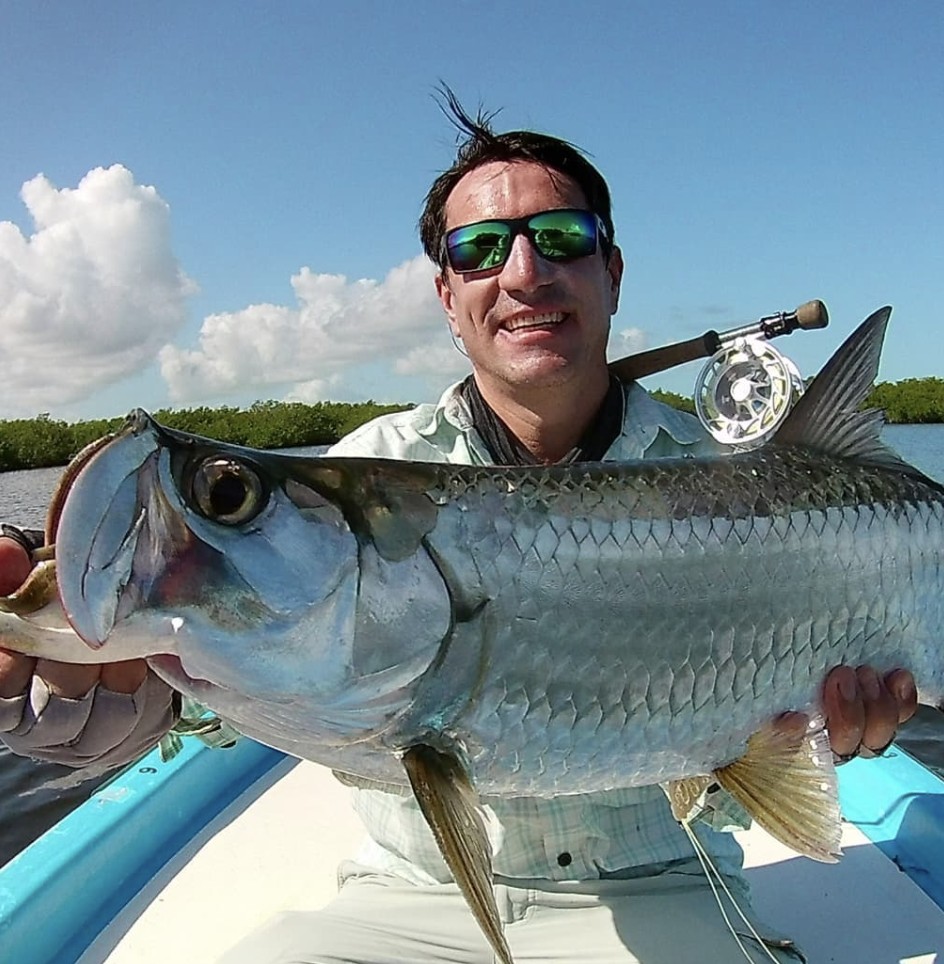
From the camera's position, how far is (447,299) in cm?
378

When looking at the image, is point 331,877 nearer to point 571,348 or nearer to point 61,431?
point 571,348

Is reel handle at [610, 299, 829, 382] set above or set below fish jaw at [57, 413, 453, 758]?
above

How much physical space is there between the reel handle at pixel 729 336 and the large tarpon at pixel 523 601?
5.35ft

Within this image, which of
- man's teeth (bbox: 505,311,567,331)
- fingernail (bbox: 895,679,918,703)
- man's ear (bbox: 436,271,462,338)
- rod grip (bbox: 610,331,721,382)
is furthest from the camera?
rod grip (bbox: 610,331,721,382)

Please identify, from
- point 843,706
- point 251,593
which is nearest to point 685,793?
point 843,706

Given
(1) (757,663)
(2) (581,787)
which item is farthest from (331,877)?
(1) (757,663)

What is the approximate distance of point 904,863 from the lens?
12.0ft

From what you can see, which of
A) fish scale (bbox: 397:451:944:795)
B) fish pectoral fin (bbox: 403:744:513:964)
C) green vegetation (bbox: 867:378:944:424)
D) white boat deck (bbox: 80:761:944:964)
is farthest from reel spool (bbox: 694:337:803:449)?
green vegetation (bbox: 867:378:944:424)

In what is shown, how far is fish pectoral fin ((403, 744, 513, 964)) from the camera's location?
169 centimetres

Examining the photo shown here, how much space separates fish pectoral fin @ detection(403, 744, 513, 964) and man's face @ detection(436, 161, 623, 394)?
170 centimetres

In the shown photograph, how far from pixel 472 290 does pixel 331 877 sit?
2.32 metres

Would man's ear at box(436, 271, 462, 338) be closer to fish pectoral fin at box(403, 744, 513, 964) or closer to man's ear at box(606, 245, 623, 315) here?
man's ear at box(606, 245, 623, 315)

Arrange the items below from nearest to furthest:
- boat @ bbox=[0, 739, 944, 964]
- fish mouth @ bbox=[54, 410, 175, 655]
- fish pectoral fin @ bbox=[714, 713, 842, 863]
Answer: fish mouth @ bbox=[54, 410, 175, 655], fish pectoral fin @ bbox=[714, 713, 842, 863], boat @ bbox=[0, 739, 944, 964]

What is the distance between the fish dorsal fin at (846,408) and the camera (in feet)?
8.36
